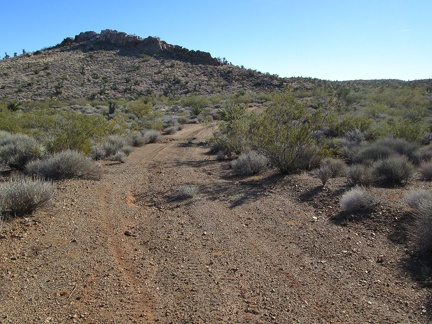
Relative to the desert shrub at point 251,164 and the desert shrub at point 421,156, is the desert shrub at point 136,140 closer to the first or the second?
the desert shrub at point 251,164

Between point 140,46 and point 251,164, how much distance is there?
213ft

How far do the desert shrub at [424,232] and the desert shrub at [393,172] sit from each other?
421 cm

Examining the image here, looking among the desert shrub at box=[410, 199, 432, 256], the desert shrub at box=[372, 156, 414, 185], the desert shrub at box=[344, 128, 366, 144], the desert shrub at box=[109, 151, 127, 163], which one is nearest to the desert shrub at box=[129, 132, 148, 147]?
the desert shrub at box=[109, 151, 127, 163]

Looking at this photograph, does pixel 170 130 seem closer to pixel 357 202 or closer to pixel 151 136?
pixel 151 136

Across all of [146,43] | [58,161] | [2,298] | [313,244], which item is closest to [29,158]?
[58,161]

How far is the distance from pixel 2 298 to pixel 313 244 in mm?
5125

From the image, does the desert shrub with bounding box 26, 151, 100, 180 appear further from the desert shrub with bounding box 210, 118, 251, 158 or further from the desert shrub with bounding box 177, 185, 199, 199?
the desert shrub with bounding box 210, 118, 251, 158

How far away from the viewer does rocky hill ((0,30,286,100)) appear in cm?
4922

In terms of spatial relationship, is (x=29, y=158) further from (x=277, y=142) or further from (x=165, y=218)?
(x=277, y=142)

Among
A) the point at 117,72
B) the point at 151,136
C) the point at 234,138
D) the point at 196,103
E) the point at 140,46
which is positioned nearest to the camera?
the point at 234,138

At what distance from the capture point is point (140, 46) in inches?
2817

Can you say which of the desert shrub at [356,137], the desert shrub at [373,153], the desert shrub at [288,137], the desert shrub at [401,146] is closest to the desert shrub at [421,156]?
the desert shrub at [401,146]

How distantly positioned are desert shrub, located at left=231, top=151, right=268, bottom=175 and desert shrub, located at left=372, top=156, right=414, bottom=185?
376 centimetres

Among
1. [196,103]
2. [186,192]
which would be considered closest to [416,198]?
[186,192]
